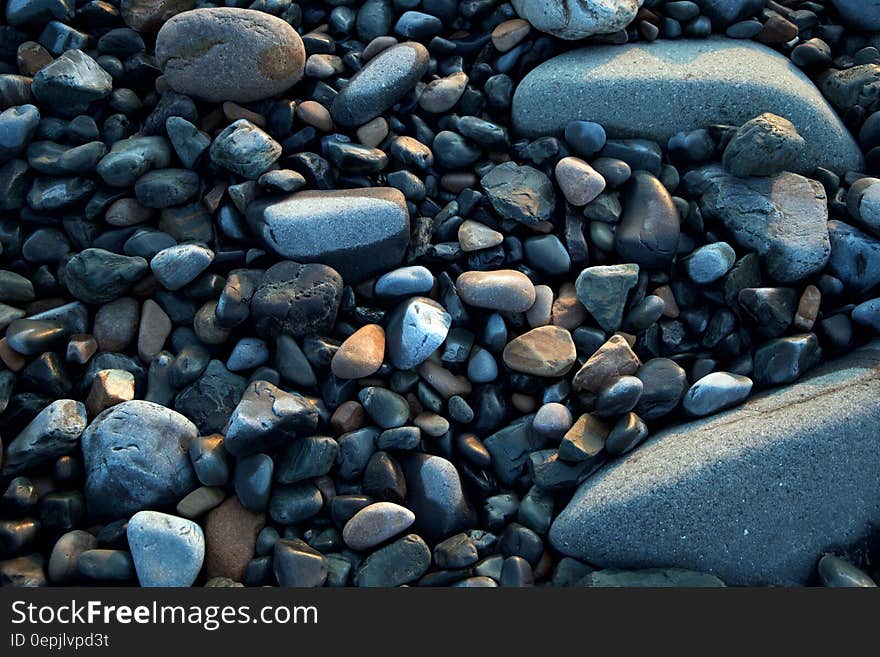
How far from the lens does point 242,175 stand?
250 cm

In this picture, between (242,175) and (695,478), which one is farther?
(242,175)

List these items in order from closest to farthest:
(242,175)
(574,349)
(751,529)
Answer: (751,529), (574,349), (242,175)

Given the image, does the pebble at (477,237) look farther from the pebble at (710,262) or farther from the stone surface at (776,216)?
the stone surface at (776,216)

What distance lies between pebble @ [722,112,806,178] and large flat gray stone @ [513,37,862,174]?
0.16m

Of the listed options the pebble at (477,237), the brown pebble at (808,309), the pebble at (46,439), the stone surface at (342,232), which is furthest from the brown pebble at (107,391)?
the brown pebble at (808,309)

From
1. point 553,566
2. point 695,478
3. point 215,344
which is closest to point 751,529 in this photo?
point 695,478

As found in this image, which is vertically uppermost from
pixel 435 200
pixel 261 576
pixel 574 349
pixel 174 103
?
pixel 174 103

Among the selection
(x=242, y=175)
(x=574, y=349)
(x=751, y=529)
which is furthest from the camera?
(x=242, y=175)

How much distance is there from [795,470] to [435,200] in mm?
1404

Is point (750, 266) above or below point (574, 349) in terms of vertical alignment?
above

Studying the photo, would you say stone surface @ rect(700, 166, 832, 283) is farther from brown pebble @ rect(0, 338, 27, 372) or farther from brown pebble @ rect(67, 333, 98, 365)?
brown pebble @ rect(0, 338, 27, 372)

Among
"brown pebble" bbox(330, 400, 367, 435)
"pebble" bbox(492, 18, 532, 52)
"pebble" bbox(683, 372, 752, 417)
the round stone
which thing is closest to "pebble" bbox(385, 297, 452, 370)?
the round stone

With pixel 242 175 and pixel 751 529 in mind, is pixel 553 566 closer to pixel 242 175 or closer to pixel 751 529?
pixel 751 529

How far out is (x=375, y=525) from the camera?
206 cm
